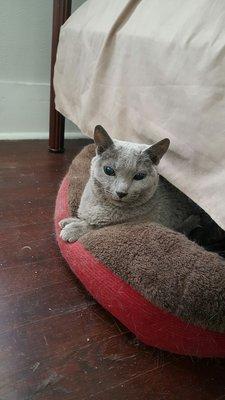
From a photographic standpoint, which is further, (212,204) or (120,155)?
(120,155)

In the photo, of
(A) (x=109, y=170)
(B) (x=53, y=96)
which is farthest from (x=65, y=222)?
(B) (x=53, y=96)

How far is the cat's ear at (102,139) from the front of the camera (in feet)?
2.79

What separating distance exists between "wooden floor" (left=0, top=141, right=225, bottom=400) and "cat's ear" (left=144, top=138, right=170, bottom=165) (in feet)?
1.24

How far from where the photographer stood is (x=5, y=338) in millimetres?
749

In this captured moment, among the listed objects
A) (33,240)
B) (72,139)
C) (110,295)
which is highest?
(110,295)

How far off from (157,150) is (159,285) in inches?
12.3

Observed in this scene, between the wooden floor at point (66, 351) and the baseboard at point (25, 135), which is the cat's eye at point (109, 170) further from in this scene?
the baseboard at point (25, 135)

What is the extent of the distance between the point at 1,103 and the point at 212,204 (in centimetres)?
143

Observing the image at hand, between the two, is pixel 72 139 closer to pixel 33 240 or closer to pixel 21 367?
pixel 33 240

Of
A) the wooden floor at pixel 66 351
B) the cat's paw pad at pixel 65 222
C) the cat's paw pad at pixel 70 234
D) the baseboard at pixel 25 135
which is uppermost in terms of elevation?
the cat's paw pad at pixel 70 234

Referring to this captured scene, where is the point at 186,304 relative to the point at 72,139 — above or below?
above

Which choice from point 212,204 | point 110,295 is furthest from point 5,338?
point 212,204

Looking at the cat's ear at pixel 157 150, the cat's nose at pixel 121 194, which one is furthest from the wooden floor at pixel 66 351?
the cat's ear at pixel 157 150

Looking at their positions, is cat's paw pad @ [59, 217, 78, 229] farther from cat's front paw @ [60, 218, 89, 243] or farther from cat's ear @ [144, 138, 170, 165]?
cat's ear @ [144, 138, 170, 165]
